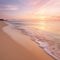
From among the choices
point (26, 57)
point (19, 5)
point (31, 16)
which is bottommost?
point (26, 57)

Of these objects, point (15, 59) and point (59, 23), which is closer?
point (15, 59)

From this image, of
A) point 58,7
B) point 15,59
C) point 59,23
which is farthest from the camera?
point 59,23

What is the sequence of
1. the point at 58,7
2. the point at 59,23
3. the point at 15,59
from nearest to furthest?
the point at 15,59 → the point at 58,7 → the point at 59,23

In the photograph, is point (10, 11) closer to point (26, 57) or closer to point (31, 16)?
point (31, 16)

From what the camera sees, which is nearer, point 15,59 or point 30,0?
point 15,59

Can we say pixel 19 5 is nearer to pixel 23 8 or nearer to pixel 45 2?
pixel 23 8

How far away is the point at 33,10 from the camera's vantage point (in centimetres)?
385

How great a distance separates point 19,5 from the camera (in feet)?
12.4

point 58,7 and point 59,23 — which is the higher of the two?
point 58,7

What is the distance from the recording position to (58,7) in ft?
12.2

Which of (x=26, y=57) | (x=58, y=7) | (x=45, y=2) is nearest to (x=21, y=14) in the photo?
(x=45, y=2)

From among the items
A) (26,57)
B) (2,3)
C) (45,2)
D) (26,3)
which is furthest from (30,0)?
(26,57)

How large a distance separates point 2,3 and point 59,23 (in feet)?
6.46

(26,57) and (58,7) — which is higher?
(58,7)
